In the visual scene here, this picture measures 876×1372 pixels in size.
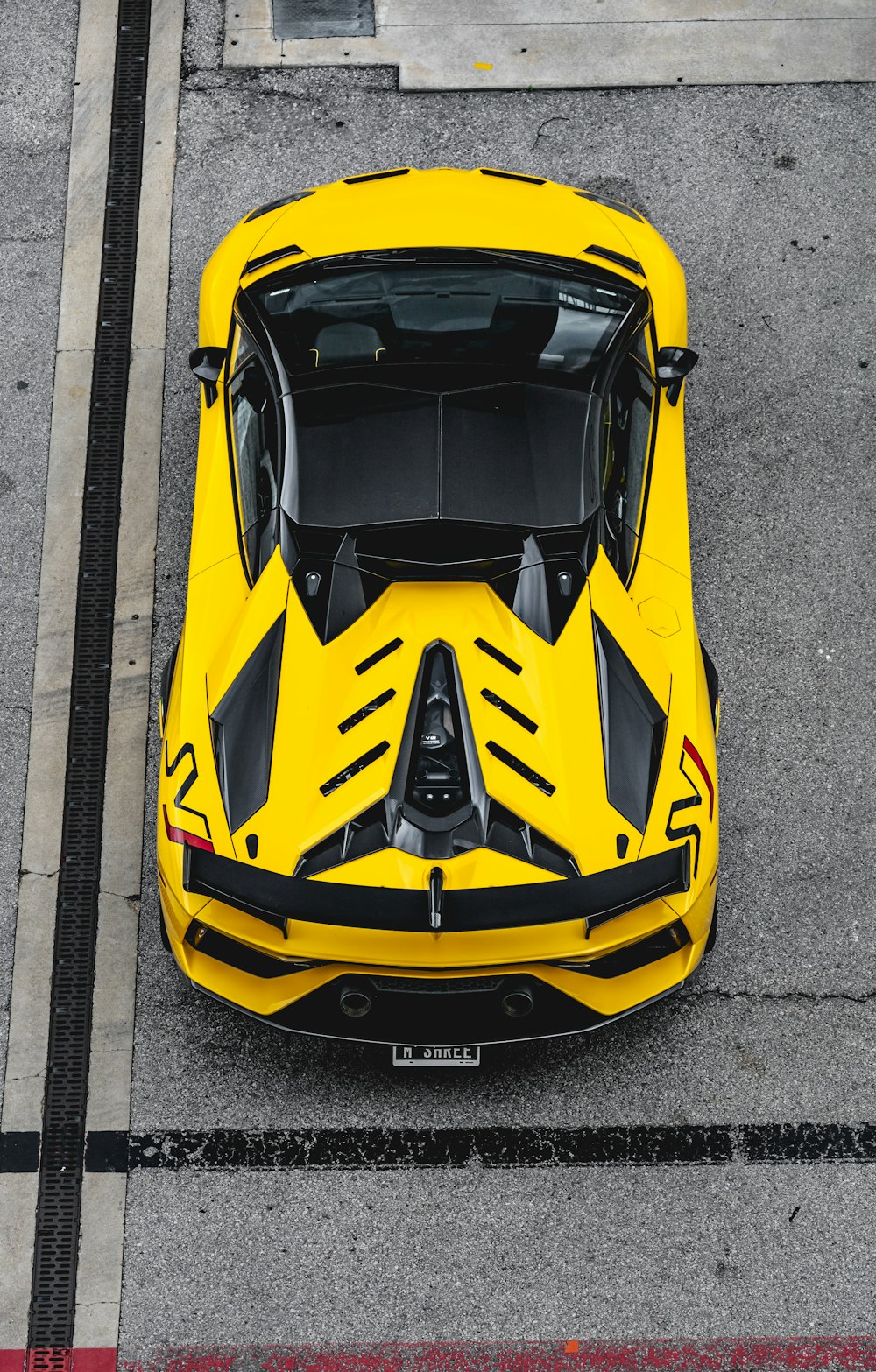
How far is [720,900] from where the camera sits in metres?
4.98

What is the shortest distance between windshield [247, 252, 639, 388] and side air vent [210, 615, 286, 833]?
99cm

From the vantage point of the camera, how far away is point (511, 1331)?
14.4 ft

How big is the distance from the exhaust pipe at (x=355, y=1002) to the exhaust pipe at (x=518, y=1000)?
1.42 feet

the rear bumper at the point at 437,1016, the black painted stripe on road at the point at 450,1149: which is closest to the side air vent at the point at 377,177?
the rear bumper at the point at 437,1016

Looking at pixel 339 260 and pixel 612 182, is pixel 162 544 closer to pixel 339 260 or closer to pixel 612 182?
pixel 339 260

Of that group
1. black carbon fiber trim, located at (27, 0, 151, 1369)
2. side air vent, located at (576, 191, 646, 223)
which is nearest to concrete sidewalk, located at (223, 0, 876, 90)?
black carbon fiber trim, located at (27, 0, 151, 1369)

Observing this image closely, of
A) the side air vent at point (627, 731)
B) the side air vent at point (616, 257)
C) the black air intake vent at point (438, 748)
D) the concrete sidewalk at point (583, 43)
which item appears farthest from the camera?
the concrete sidewalk at point (583, 43)

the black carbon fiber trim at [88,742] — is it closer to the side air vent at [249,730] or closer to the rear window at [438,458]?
the side air vent at [249,730]

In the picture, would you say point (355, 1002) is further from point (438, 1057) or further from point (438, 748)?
point (438, 748)

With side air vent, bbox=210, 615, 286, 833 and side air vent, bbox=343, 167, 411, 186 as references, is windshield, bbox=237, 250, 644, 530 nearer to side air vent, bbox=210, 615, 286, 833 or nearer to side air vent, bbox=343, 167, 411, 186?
side air vent, bbox=210, 615, 286, 833

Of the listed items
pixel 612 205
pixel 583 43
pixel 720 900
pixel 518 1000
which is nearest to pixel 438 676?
pixel 518 1000

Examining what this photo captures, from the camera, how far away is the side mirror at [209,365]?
4.94 m

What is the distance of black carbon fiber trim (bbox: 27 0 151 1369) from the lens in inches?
178

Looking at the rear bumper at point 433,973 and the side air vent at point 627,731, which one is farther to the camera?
the side air vent at point 627,731
